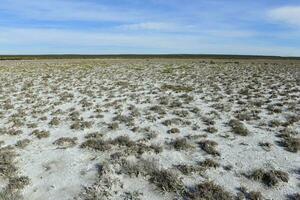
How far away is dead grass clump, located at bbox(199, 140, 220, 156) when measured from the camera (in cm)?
1190

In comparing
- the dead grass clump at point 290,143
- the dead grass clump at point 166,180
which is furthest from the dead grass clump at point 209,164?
the dead grass clump at point 290,143

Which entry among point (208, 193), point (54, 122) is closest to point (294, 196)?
point (208, 193)

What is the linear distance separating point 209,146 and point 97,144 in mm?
3633

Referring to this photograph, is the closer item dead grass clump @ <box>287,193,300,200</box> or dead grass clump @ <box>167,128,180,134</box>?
dead grass clump @ <box>287,193,300,200</box>

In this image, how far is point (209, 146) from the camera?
12.5 metres

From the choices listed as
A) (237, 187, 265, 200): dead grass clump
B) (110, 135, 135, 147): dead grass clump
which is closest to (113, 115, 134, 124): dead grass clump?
(110, 135, 135, 147): dead grass clump

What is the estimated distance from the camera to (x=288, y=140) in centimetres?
1298

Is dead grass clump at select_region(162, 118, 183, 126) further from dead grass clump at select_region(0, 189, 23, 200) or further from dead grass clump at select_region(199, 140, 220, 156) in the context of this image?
dead grass clump at select_region(0, 189, 23, 200)

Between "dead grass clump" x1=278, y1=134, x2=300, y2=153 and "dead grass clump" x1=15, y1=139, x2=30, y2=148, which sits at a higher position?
"dead grass clump" x1=278, y1=134, x2=300, y2=153

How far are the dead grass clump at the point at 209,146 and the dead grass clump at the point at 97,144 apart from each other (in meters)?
3.02

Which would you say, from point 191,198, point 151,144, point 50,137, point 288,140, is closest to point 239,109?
point 288,140

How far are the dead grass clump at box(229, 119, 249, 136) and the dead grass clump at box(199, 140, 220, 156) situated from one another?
5.77ft

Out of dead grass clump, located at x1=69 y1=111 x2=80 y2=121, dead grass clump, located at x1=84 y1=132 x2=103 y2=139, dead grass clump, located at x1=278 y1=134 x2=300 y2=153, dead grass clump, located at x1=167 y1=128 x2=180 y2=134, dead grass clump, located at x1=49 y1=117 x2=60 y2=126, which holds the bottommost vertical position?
dead grass clump, located at x1=69 y1=111 x2=80 y2=121

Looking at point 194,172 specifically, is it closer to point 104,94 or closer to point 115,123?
point 115,123
